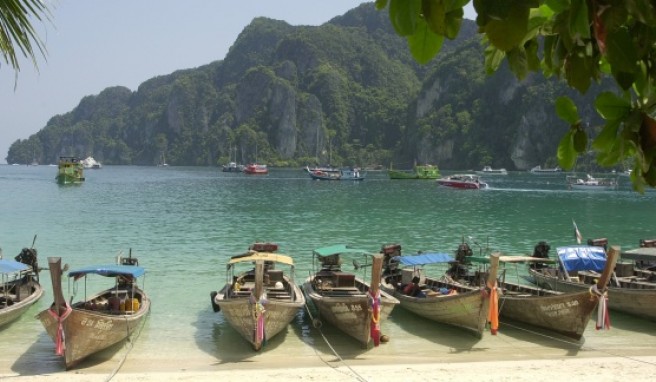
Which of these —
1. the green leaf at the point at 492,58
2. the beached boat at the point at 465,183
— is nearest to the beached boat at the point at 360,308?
the green leaf at the point at 492,58

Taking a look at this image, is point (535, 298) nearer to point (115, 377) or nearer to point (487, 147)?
point (115, 377)

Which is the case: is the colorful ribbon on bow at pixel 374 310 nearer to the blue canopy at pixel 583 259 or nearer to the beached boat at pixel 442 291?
the beached boat at pixel 442 291

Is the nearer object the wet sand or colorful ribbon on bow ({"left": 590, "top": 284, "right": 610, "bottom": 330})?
the wet sand

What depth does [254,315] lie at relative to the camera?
11.8 meters

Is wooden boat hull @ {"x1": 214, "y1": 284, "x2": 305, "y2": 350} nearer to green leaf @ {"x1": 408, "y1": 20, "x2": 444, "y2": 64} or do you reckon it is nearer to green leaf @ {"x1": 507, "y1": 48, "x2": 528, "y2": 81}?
green leaf @ {"x1": 507, "y1": 48, "x2": 528, "y2": 81}

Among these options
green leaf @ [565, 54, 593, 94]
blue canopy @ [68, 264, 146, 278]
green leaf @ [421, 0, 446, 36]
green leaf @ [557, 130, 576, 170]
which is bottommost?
blue canopy @ [68, 264, 146, 278]

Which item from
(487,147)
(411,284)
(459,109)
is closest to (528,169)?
(487,147)

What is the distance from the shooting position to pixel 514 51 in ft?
5.19

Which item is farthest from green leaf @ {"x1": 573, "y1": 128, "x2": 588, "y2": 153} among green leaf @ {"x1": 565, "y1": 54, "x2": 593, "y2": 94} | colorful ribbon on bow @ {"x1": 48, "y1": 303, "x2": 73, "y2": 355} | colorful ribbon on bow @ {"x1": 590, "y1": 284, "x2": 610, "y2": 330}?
colorful ribbon on bow @ {"x1": 590, "y1": 284, "x2": 610, "y2": 330}

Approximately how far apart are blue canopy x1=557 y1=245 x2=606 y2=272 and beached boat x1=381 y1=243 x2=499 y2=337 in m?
2.64

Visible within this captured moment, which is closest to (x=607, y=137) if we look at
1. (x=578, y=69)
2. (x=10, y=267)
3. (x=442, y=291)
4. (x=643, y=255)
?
(x=578, y=69)

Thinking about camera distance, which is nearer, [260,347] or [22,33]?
[22,33]

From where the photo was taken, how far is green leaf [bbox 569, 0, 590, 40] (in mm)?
→ 1228

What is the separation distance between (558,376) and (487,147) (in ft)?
540
